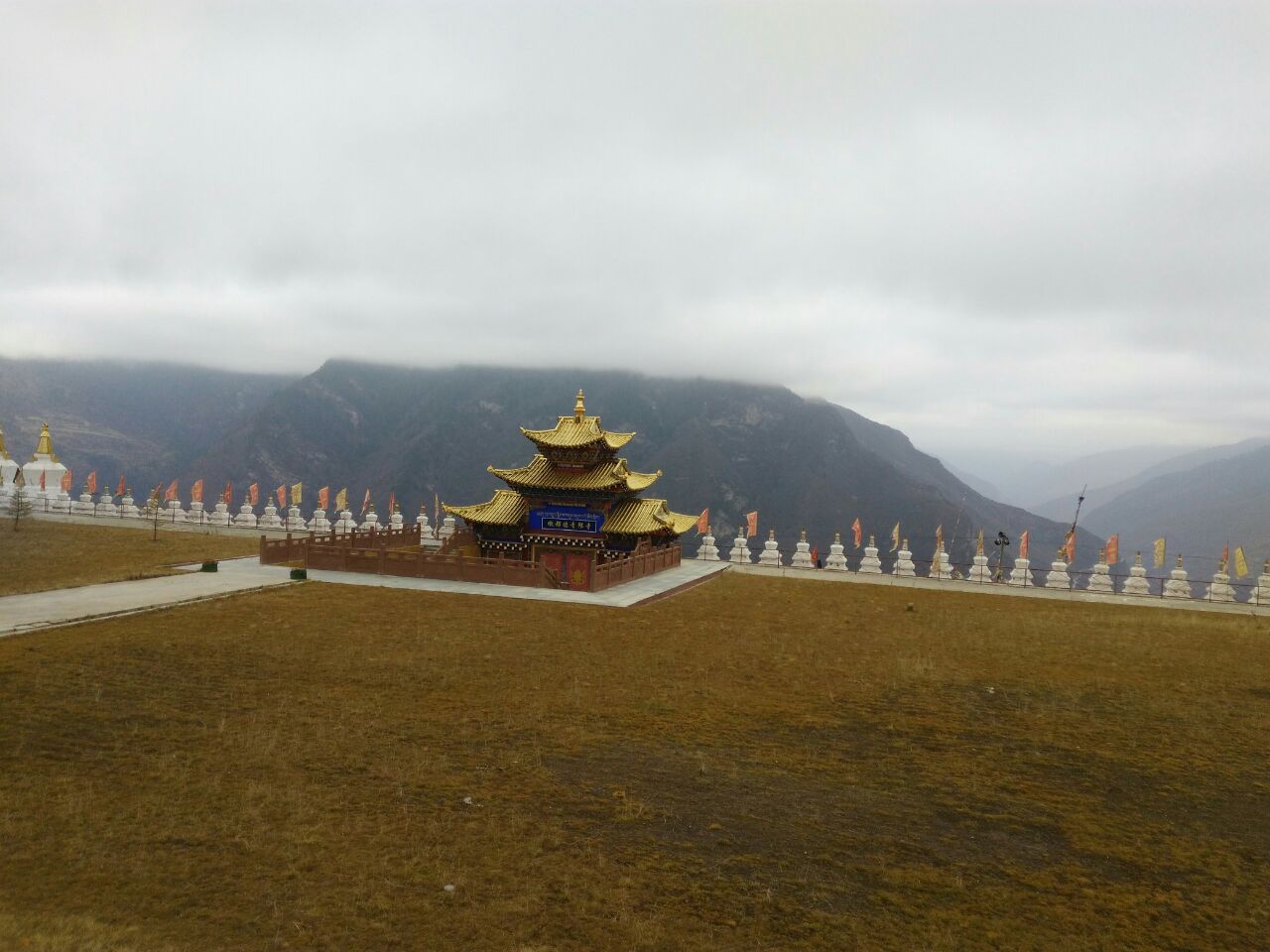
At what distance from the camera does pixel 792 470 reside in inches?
6097

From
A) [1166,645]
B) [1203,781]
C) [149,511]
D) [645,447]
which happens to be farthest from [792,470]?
[1203,781]

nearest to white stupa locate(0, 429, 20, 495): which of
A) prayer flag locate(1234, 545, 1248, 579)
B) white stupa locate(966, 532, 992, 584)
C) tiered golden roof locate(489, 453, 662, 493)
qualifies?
tiered golden roof locate(489, 453, 662, 493)

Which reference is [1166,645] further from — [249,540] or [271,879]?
[249,540]

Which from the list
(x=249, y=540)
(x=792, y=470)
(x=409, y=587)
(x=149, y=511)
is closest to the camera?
(x=409, y=587)

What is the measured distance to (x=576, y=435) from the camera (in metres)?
33.0

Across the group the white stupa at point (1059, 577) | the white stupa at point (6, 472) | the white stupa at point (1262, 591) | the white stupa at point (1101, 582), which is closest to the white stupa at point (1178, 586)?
the white stupa at point (1101, 582)

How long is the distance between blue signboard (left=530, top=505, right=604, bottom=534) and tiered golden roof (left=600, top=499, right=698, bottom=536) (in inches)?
20.1

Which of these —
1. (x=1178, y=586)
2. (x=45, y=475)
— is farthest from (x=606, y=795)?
(x=45, y=475)

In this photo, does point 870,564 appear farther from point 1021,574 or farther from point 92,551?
point 92,551

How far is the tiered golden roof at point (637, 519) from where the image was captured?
30984 mm

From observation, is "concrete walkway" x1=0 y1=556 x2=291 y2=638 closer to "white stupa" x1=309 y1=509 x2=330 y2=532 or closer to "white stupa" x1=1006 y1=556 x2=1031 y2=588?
"white stupa" x1=309 y1=509 x2=330 y2=532

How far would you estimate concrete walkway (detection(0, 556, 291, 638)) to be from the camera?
17531 millimetres

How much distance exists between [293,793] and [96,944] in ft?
9.95

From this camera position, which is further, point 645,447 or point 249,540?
point 645,447
